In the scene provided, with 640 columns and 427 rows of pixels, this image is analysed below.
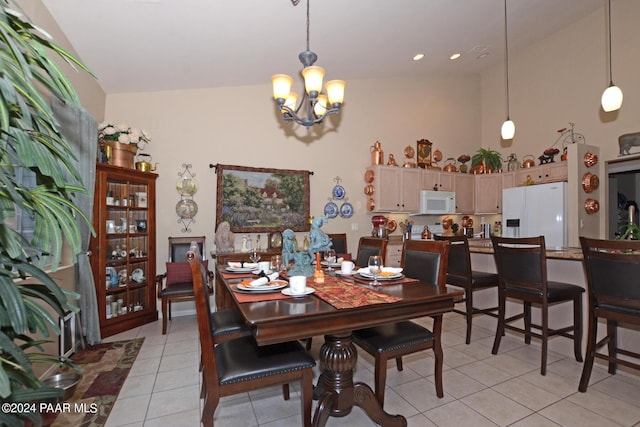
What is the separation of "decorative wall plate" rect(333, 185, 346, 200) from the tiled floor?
2.73 m

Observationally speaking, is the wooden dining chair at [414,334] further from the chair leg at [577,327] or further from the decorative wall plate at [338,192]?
the decorative wall plate at [338,192]

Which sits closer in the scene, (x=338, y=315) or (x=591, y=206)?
(x=338, y=315)

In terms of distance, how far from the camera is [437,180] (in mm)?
5730

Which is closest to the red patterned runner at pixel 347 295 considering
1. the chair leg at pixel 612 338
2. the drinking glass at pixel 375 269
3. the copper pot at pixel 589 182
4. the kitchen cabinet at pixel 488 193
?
the drinking glass at pixel 375 269

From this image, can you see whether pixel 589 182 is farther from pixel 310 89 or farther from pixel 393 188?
pixel 310 89

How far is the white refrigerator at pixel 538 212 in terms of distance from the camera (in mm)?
4699

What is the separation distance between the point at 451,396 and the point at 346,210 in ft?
10.8

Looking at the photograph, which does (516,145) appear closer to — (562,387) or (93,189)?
(562,387)

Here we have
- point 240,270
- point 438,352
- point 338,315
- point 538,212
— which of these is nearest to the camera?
point 338,315

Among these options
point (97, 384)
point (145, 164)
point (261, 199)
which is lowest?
point (97, 384)

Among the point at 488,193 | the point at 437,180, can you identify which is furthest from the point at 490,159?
the point at 437,180

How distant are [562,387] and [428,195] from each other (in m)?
3.64

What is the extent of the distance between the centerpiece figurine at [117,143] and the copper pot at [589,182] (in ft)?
20.2

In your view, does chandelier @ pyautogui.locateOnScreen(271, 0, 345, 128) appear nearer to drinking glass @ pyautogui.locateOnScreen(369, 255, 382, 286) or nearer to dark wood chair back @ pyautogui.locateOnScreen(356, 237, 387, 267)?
dark wood chair back @ pyautogui.locateOnScreen(356, 237, 387, 267)
